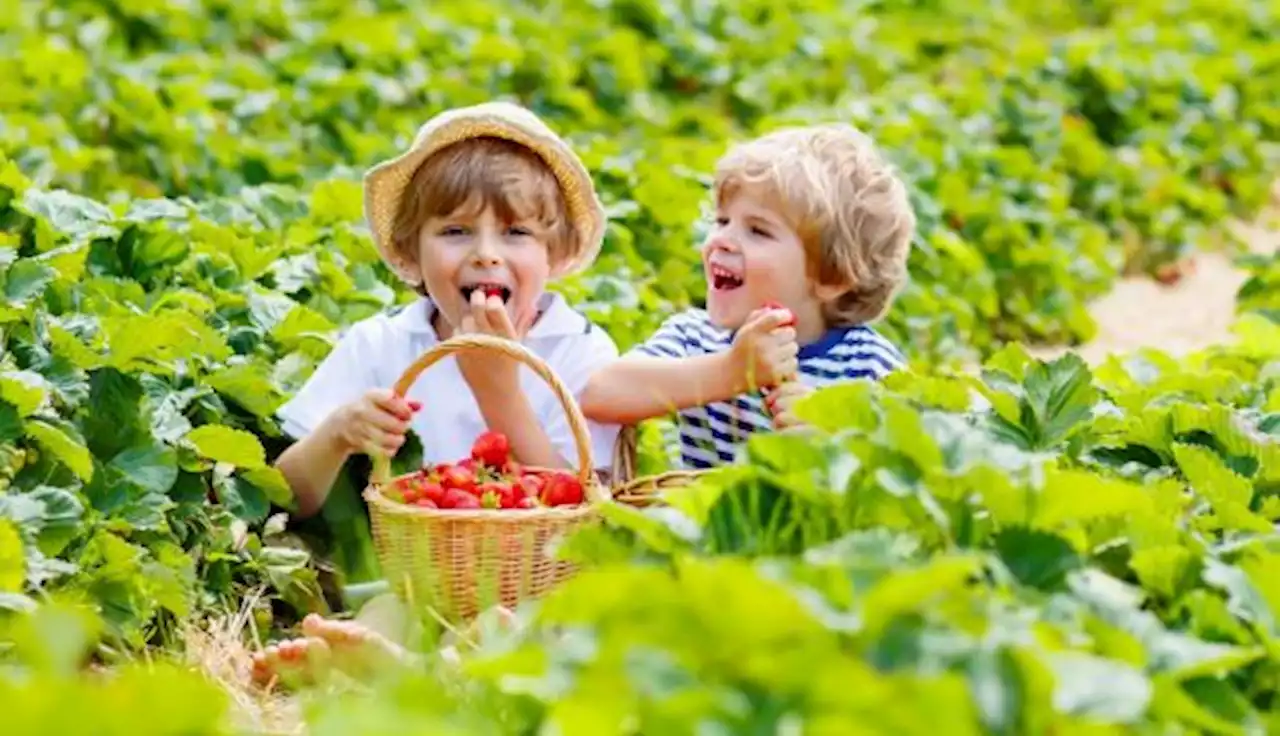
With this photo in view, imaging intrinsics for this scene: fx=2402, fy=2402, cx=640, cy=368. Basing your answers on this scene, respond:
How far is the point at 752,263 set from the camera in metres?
4.81

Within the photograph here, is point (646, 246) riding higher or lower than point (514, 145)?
higher

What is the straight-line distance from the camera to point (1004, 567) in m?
3.16

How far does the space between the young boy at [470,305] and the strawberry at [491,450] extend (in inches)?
5.2

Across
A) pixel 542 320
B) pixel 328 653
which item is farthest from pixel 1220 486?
pixel 542 320

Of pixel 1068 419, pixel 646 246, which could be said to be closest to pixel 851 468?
pixel 1068 419

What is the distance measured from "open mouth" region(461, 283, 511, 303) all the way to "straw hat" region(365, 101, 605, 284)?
0.90 ft

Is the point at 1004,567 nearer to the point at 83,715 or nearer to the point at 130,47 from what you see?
the point at 83,715

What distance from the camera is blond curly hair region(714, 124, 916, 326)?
4.81 metres

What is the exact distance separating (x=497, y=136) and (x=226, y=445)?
0.88 meters

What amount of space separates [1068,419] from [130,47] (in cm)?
652

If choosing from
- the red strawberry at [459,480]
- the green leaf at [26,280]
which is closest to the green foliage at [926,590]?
the red strawberry at [459,480]

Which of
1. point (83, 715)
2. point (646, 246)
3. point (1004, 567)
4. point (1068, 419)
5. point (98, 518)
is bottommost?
point (83, 715)

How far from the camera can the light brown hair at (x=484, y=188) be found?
189 inches

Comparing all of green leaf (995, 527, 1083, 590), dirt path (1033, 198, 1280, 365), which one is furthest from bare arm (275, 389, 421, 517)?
dirt path (1033, 198, 1280, 365)
